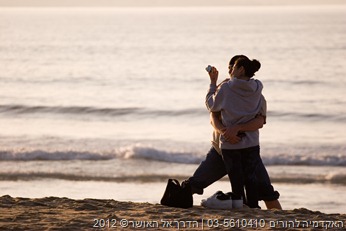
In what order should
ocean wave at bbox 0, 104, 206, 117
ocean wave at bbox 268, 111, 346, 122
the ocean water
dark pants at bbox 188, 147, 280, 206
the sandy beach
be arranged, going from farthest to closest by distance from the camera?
ocean wave at bbox 0, 104, 206, 117 < ocean wave at bbox 268, 111, 346, 122 < the ocean water < dark pants at bbox 188, 147, 280, 206 < the sandy beach

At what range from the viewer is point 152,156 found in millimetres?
18375

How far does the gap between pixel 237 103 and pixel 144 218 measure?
137 cm

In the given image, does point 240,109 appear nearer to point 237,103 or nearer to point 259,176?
point 237,103

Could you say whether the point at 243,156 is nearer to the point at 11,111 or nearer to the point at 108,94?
the point at 11,111

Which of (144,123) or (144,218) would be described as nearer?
(144,218)

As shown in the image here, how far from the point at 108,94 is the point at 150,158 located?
1671 cm

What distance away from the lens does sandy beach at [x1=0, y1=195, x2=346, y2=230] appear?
7.72 meters

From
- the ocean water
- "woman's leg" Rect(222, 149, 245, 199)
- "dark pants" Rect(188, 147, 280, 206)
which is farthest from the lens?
the ocean water

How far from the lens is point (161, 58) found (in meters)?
55.9

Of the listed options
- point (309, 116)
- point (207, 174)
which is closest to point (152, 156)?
point (309, 116)

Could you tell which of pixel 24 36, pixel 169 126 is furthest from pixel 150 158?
pixel 24 36

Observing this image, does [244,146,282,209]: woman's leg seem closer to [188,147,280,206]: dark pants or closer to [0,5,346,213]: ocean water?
[188,147,280,206]: dark pants

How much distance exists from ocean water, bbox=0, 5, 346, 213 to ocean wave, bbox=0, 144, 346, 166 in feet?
0.07

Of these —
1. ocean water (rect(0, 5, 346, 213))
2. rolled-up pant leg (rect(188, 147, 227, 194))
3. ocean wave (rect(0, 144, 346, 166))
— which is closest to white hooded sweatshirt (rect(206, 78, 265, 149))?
rolled-up pant leg (rect(188, 147, 227, 194))
